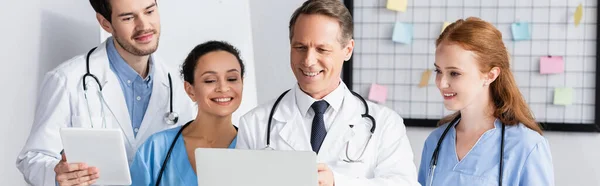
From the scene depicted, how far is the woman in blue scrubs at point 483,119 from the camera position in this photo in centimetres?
188

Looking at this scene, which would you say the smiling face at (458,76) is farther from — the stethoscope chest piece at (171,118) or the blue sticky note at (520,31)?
the blue sticky note at (520,31)

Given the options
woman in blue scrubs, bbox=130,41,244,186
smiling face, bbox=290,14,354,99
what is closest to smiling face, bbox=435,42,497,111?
smiling face, bbox=290,14,354,99

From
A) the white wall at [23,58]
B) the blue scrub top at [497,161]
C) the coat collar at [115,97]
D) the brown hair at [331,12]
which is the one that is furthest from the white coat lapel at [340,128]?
the white wall at [23,58]

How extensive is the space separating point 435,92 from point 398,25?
33 centimetres

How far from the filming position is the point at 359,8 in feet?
9.74

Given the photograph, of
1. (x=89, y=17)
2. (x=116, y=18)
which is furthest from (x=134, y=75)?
(x=89, y=17)

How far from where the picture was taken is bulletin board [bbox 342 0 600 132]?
2.81 m

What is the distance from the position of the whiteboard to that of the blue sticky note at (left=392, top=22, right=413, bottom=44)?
643mm

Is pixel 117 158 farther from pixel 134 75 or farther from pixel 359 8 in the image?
pixel 359 8

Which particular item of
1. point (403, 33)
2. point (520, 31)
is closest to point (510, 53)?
point (520, 31)

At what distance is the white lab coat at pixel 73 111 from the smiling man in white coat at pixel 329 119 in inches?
20.3

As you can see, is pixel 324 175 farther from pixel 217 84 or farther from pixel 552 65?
pixel 552 65

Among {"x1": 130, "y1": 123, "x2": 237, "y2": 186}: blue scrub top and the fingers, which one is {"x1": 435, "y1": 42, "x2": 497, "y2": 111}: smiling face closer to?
{"x1": 130, "y1": 123, "x2": 237, "y2": 186}: blue scrub top

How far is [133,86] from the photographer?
2.15m
